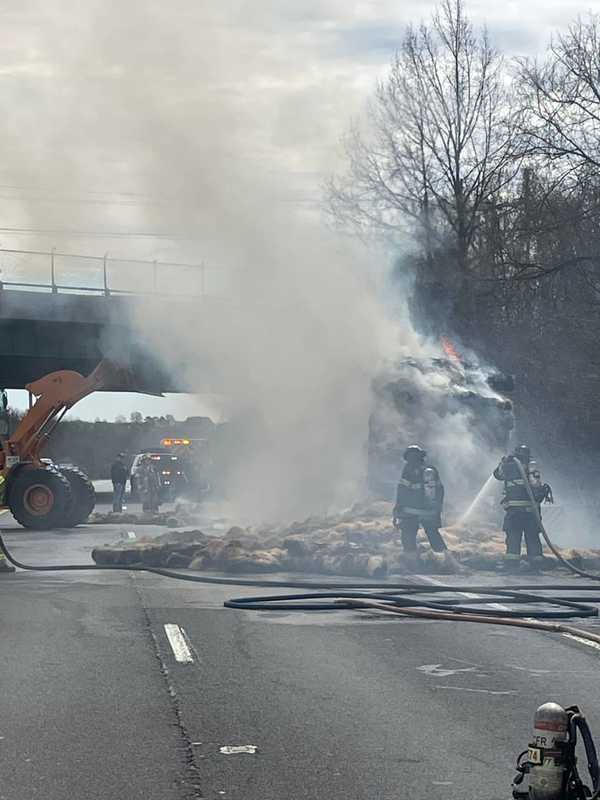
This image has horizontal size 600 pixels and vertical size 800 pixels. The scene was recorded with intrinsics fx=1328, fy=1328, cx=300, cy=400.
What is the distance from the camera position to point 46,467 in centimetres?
2930

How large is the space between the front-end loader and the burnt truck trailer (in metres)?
6.61

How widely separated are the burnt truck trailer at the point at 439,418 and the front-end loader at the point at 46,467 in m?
6.61

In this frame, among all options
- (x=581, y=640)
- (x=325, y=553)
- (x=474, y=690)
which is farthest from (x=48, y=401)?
(x=474, y=690)

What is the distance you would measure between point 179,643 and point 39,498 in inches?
721

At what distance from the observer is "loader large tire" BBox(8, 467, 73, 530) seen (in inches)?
1139

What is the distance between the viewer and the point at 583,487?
1524 inches

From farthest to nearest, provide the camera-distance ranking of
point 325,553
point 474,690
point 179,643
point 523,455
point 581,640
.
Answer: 1. point 523,455
2. point 325,553
3. point 581,640
4. point 179,643
5. point 474,690

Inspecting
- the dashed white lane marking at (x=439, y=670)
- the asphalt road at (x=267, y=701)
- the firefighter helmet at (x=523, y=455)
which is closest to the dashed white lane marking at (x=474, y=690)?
the asphalt road at (x=267, y=701)

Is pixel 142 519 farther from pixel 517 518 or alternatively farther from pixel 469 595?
pixel 469 595

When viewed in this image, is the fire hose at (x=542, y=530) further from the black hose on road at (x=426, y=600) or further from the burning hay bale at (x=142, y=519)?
the burning hay bale at (x=142, y=519)

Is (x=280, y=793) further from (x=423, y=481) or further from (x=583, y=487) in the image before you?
(x=583, y=487)

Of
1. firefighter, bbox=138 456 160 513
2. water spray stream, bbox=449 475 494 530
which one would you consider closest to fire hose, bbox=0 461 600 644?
water spray stream, bbox=449 475 494 530

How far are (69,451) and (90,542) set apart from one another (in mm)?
71392

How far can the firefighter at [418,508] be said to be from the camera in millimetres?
19047
